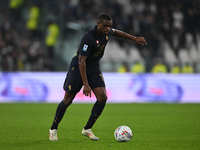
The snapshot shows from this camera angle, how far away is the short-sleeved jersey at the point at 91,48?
17.1ft

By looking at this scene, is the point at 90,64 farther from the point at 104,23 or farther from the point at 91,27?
the point at 91,27

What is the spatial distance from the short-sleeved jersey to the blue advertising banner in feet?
27.5

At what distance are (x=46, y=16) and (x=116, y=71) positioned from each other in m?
5.15

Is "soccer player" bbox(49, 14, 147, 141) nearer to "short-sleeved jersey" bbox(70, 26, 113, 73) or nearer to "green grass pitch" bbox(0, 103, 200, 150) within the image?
"short-sleeved jersey" bbox(70, 26, 113, 73)

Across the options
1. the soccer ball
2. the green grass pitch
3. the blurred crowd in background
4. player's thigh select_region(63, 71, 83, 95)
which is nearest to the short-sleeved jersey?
player's thigh select_region(63, 71, 83, 95)

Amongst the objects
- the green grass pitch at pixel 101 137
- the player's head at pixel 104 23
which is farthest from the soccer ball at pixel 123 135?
the player's head at pixel 104 23

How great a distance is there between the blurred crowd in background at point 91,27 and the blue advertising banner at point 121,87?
1132 millimetres

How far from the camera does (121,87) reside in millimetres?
14164

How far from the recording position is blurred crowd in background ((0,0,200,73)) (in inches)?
611

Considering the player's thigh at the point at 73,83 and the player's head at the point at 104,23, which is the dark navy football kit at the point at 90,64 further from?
the player's head at the point at 104,23

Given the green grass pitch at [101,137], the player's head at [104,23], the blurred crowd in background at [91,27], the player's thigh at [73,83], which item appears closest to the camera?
the green grass pitch at [101,137]

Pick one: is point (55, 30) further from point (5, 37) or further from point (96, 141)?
point (96, 141)

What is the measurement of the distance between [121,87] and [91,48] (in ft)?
29.2

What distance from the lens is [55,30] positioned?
1716cm
